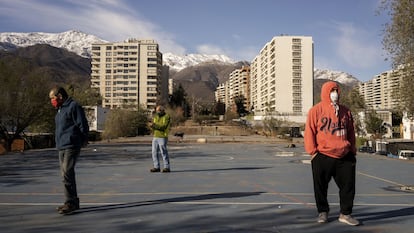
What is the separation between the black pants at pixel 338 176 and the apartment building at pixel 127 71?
433 ft

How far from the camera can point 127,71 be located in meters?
139

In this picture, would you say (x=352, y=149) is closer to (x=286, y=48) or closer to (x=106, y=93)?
(x=286, y=48)

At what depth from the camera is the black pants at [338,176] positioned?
471cm

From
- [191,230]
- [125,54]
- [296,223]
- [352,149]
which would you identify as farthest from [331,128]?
[125,54]

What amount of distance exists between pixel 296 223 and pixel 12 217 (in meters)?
3.53

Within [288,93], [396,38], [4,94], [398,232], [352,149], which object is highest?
[288,93]

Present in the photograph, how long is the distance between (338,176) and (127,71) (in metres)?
138

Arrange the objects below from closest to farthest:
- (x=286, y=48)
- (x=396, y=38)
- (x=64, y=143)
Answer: (x=64, y=143), (x=396, y=38), (x=286, y=48)

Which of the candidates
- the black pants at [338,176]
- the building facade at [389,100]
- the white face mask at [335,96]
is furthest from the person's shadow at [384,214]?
the building facade at [389,100]

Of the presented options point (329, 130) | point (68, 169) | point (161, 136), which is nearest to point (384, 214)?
point (329, 130)

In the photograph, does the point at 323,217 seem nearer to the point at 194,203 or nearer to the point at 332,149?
the point at 332,149

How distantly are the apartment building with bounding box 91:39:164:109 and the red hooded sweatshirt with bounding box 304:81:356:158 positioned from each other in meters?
132

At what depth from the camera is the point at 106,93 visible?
14012 cm

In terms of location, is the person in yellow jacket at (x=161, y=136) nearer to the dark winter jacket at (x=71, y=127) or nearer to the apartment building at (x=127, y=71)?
the dark winter jacket at (x=71, y=127)
